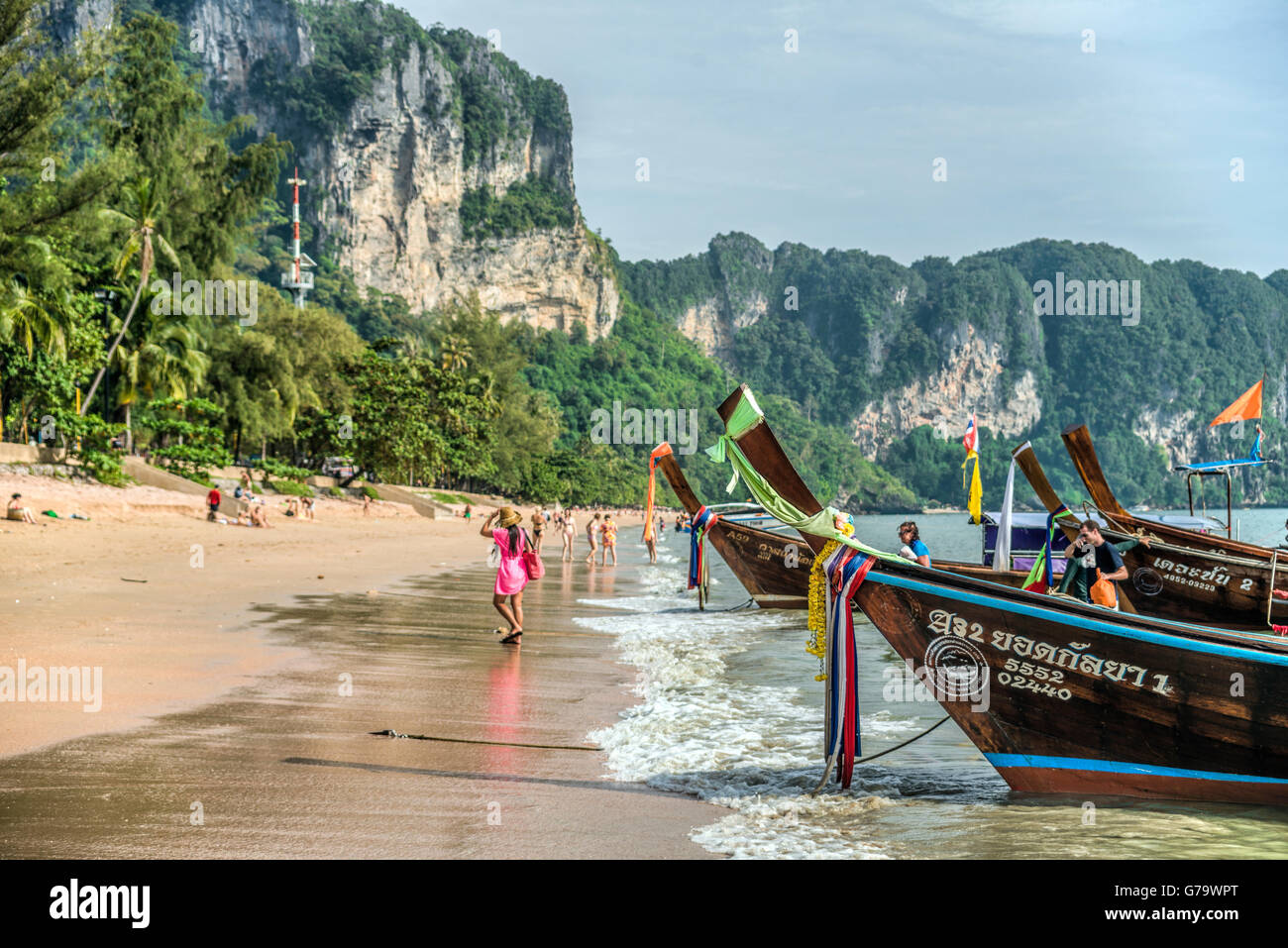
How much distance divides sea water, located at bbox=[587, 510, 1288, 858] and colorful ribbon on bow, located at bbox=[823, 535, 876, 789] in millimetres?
327

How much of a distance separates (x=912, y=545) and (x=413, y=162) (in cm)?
12630

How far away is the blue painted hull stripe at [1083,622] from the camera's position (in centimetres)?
524

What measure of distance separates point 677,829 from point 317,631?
7151 millimetres

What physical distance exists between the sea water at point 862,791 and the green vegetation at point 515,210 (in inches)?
5090

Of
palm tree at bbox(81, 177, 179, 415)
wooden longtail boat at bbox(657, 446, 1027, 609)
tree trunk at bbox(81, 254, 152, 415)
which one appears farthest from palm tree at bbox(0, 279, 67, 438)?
wooden longtail boat at bbox(657, 446, 1027, 609)

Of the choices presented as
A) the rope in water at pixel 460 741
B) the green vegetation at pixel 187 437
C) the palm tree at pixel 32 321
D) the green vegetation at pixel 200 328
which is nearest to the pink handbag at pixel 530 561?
the rope in water at pixel 460 741

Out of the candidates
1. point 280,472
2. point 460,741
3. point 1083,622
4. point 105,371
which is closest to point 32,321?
point 105,371

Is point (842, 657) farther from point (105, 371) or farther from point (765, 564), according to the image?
point (105, 371)

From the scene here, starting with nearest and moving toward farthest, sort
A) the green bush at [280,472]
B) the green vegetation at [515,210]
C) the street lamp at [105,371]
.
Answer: the street lamp at [105,371]
the green bush at [280,472]
the green vegetation at [515,210]

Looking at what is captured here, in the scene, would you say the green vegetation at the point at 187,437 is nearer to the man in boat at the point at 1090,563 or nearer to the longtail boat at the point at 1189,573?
the longtail boat at the point at 1189,573

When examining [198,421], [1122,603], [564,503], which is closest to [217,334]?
[198,421]

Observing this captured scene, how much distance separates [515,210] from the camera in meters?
137

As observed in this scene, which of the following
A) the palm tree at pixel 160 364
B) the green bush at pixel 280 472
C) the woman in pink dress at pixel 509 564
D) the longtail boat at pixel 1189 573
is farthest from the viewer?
the green bush at pixel 280 472
